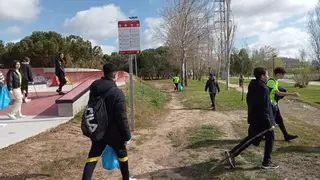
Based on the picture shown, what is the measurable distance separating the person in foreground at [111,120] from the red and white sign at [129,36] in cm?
330

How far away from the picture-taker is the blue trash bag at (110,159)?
426cm

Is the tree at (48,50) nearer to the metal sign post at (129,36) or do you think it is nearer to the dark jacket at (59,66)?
the dark jacket at (59,66)

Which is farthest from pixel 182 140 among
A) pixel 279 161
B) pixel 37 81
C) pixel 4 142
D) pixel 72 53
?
pixel 72 53

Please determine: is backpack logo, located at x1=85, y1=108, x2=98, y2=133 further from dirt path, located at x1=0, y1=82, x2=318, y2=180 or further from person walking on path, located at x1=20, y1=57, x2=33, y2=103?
person walking on path, located at x1=20, y1=57, x2=33, y2=103

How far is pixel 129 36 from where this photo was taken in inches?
286

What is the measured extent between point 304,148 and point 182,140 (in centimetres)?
272

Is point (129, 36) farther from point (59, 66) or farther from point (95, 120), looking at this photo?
point (59, 66)

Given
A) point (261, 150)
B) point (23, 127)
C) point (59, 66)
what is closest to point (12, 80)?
point (23, 127)

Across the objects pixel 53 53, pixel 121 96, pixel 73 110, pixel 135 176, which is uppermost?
pixel 53 53

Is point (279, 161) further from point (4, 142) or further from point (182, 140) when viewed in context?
point (4, 142)

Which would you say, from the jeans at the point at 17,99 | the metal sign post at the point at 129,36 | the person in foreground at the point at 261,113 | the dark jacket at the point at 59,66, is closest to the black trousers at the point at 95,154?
the person in foreground at the point at 261,113

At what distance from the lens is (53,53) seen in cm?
4628

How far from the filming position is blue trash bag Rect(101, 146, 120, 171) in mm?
4262

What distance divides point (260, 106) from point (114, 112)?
246 centimetres
